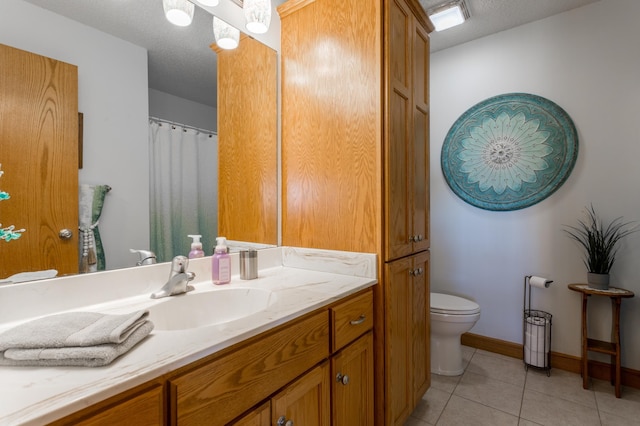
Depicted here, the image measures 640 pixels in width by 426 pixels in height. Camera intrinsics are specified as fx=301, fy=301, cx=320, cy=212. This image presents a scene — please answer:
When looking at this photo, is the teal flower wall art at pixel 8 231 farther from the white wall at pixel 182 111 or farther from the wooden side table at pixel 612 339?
the wooden side table at pixel 612 339

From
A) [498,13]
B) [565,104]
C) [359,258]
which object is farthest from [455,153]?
[359,258]

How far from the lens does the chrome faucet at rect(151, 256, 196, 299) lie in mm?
1009

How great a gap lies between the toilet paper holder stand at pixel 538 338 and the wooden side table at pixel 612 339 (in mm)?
186

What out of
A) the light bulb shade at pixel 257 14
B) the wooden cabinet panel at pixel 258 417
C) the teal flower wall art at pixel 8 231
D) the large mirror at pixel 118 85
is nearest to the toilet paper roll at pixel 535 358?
the wooden cabinet panel at pixel 258 417

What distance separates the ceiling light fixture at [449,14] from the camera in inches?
77.2

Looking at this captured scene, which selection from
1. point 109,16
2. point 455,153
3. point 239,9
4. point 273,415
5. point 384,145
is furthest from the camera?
point 455,153

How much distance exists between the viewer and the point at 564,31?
2.08 m

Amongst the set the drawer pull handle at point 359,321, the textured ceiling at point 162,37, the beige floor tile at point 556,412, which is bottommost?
the beige floor tile at point 556,412

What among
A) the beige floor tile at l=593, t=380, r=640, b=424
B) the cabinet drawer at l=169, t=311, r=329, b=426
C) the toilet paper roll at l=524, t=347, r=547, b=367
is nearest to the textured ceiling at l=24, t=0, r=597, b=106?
the cabinet drawer at l=169, t=311, r=329, b=426

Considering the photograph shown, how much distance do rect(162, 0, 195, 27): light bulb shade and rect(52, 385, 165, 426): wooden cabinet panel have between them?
1.30 m

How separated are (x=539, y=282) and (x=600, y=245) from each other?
16.4 inches

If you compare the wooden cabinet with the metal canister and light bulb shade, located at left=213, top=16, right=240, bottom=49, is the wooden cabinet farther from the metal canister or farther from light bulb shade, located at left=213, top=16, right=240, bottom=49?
light bulb shade, located at left=213, top=16, right=240, bottom=49

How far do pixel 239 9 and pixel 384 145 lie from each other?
0.96m

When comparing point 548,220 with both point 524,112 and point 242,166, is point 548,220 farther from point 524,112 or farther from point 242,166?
point 242,166
